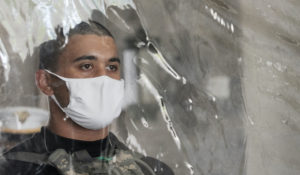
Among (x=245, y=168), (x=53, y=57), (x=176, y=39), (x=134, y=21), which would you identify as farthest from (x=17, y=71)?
(x=245, y=168)

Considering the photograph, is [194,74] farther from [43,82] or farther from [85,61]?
[43,82]

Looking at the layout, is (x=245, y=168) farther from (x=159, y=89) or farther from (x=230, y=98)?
(x=159, y=89)

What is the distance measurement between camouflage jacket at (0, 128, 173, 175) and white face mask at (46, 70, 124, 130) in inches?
2.2

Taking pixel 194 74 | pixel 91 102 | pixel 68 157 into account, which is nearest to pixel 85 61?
pixel 91 102

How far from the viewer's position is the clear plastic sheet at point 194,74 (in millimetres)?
1062

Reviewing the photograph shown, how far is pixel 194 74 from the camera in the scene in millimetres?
1288

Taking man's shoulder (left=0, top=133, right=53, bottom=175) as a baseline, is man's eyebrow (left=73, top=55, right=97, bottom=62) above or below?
above

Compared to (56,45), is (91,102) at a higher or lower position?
lower

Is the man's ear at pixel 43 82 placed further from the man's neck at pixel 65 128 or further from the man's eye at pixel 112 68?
the man's eye at pixel 112 68

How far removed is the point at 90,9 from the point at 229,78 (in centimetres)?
51

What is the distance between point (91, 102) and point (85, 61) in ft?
0.37

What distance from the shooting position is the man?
1053 millimetres

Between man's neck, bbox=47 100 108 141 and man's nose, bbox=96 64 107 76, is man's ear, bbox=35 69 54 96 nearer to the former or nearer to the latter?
man's neck, bbox=47 100 108 141

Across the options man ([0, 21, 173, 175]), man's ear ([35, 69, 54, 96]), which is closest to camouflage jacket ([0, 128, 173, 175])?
man ([0, 21, 173, 175])
